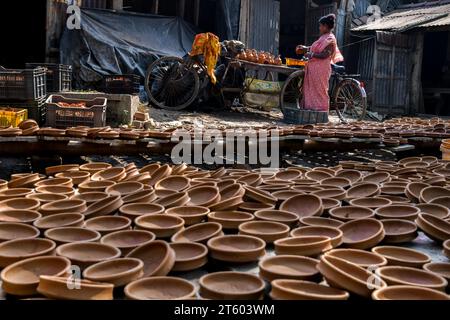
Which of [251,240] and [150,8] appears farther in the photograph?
[150,8]

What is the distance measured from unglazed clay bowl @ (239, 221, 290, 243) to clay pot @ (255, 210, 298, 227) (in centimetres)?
10

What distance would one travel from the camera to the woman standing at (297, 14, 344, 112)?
24.2 ft

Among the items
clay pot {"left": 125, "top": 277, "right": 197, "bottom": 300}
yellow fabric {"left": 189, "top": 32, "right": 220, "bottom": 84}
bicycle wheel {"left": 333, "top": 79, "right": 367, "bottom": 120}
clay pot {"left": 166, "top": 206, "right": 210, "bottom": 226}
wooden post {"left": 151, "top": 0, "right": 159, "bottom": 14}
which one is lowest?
clay pot {"left": 125, "top": 277, "right": 197, "bottom": 300}

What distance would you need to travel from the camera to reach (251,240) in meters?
2.04

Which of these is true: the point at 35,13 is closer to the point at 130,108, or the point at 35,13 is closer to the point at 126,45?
the point at 126,45

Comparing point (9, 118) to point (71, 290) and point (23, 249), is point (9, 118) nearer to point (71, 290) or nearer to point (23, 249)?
point (23, 249)

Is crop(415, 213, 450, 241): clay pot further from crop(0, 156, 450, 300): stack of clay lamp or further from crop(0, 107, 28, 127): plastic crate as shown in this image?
crop(0, 107, 28, 127): plastic crate

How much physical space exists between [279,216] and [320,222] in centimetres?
21

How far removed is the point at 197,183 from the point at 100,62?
6497mm

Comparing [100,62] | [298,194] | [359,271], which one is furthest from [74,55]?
[359,271]

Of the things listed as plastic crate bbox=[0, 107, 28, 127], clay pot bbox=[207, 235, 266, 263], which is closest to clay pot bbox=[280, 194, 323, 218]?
clay pot bbox=[207, 235, 266, 263]

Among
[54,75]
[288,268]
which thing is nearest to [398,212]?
[288,268]

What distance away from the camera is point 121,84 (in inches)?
310

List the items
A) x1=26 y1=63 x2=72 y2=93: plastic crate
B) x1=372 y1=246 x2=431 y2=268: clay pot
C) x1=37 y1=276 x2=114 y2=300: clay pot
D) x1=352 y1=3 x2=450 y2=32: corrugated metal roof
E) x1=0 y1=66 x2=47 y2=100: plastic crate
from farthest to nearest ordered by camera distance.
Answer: x1=352 y1=3 x2=450 y2=32: corrugated metal roof, x1=26 y1=63 x2=72 y2=93: plastic crate, x1=0 y1=66 x2=47 y2=100: plastic crate, x1=372 y1=246 x2=431 y2=268: clay pot, x1=37 y1=276 x2=114 y2=300: clay pot
